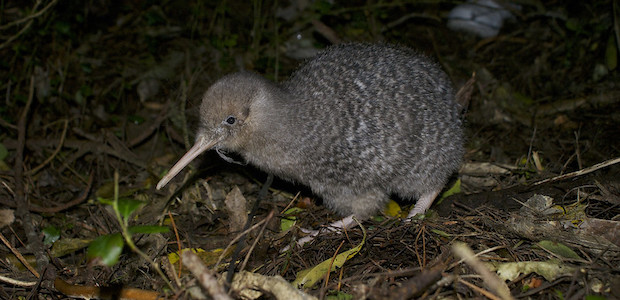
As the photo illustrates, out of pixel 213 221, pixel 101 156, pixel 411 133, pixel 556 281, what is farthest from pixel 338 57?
pixel 101 156

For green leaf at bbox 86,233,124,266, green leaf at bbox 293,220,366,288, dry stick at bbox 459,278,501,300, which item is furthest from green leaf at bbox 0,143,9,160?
dry stick at bbox 459,278,501,300

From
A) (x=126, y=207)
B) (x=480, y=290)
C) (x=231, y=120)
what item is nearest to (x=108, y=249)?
(x=126, y=207)

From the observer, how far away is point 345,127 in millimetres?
3529

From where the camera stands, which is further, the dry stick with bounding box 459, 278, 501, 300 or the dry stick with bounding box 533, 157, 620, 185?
the dry stick with bounding box 533, 157, 620, 185

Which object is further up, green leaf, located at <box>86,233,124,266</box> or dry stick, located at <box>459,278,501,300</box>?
green leaf, located at <box>86,233,124,266</box>

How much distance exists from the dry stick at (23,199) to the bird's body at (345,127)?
1123mm

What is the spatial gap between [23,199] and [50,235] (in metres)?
0.49

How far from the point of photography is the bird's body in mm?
3469

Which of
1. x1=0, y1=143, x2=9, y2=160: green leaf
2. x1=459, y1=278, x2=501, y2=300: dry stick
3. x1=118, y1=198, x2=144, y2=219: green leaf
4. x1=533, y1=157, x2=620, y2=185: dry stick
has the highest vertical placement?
x1=118, y1=198, x2=144, y2=219: green leaf

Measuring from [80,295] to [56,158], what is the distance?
6.98ft

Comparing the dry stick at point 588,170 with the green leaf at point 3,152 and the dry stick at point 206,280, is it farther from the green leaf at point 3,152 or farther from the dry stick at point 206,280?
the green leaf at point 3,152

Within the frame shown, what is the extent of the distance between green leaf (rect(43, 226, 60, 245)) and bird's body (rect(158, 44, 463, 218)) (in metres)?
1.10

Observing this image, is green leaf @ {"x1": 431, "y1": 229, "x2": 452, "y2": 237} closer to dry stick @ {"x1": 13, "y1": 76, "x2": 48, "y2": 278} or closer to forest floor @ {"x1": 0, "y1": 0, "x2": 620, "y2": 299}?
forest floor @ {"x1": 0, "y1": 0, "x2": 620, "y2": 299}

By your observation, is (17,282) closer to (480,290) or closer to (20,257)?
(20,257)
